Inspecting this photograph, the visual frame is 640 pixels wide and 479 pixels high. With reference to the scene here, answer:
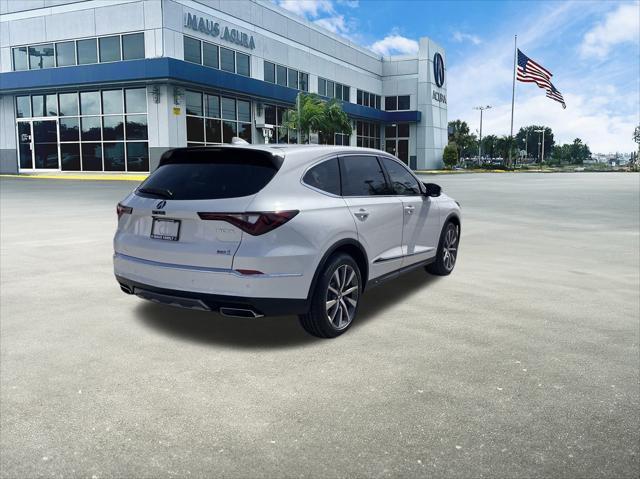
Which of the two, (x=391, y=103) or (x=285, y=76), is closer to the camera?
(x=285, y=76)

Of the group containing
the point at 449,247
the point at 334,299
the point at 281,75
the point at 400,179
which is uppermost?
the point at 281,75

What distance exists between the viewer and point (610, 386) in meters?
4.16

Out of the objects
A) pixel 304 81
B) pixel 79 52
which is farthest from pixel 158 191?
pixel 304 81

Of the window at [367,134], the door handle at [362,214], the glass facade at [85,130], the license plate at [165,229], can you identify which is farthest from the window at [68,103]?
the door handle at [362,214]

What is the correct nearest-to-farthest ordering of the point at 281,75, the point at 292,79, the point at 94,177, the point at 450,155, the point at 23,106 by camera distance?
the point at 94,177 → the point at 23,106 → the point at 281,75 → the point at 292,79 → the point at 450,155

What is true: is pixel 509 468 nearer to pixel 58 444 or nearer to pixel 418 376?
pixel 418 376

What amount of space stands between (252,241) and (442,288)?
10.7 ft

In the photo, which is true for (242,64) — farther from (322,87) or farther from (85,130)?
(322,87)

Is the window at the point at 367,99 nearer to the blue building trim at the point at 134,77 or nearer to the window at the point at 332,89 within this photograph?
the window at the point at 332,89

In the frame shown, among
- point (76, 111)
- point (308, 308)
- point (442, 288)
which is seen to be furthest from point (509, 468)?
point (76, 111)

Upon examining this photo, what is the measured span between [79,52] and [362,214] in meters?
35.0

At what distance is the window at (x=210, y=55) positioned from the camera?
36.6 m

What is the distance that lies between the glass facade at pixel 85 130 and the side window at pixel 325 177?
31242 mm

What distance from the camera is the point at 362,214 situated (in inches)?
222
